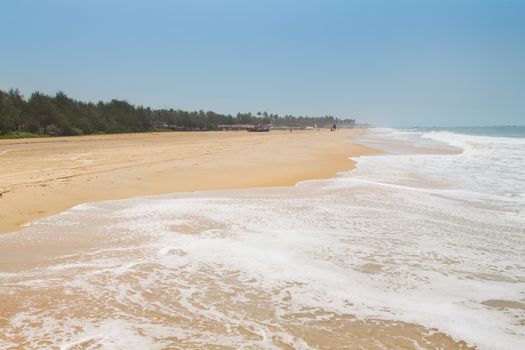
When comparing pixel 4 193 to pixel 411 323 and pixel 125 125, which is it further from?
pixel 125 125

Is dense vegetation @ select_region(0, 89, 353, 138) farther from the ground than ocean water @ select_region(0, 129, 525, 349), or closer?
farther from the ground

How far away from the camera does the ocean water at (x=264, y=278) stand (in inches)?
122

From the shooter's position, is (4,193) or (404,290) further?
(4,193)

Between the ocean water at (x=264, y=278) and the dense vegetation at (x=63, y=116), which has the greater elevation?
the dense vegetation at (x=63, y=116)

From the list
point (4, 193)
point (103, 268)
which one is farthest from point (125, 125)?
point (103, 268)

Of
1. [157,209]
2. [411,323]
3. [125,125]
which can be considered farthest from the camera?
[125,125]

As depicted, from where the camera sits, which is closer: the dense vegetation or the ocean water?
the ocean water

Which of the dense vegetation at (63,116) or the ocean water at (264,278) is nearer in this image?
the ocean water at (264,278)

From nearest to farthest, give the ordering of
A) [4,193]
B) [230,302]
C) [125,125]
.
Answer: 1. [230,302]
2. [4,193]
3. [125,125]

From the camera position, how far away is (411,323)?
10.9 feet

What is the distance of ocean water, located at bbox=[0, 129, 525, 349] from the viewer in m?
3.10

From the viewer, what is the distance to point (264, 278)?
430 cm

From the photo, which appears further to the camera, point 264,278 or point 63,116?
point 63,116

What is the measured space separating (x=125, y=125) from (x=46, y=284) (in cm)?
6421
